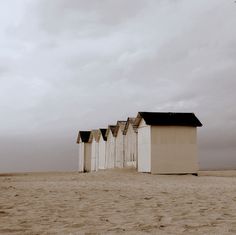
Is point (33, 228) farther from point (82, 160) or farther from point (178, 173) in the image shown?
point (82, 160)

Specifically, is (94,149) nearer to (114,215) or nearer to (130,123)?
(130,123)

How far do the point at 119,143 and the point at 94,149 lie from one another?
822 centimetres

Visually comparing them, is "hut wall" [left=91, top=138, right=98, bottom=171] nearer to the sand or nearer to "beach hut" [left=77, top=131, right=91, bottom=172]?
"beach hut" [left=77, top=131, right=91, bottom=172]

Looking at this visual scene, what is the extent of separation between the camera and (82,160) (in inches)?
1729

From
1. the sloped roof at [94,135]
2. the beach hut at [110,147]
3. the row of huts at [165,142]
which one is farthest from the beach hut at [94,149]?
the row of huts at [165,142]

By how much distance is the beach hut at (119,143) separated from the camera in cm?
3372

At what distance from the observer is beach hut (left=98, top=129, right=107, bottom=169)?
3847cm

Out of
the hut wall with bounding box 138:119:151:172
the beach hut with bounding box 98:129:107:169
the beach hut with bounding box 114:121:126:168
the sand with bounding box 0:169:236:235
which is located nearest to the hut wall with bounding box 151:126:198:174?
the hut wall with bounding box 138:119:151:172

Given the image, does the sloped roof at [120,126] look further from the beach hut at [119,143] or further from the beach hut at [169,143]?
the beach hut at [169,143]

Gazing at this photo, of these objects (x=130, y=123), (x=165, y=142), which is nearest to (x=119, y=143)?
(x=130, y=123)

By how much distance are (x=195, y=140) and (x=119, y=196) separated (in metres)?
18.1

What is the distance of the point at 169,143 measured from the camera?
2759 cm

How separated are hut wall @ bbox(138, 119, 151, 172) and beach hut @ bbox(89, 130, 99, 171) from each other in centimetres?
1203

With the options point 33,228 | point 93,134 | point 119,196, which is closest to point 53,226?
point 33,228
